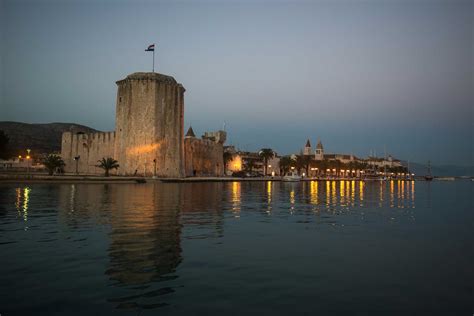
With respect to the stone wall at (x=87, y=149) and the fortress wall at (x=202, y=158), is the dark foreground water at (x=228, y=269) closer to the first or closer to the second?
the stone wall at (x=87, y=149)

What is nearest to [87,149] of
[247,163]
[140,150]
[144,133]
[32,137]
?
[140,150]

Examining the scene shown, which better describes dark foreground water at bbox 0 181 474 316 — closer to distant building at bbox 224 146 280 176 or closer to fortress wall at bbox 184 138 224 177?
fortress wall at bbox 184 138 224 177

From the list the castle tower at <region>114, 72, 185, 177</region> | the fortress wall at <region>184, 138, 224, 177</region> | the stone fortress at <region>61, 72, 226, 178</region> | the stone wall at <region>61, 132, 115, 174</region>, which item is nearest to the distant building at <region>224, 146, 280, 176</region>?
the fortress wall at <region>184, 138, 224, 177</region>

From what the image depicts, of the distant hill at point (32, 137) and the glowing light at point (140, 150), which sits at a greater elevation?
the distant hill at point (32, 137)

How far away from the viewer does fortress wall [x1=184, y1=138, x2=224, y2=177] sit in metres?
66.4

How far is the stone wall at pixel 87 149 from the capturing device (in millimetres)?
57406

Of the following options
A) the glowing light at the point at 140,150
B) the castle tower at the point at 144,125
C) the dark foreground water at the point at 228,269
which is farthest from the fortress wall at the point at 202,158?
the dark foreground water at the point at 228,269

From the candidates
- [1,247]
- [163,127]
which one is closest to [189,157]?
[163,127]

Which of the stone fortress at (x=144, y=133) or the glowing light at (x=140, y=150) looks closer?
the glowing light at (x=140, y=150)

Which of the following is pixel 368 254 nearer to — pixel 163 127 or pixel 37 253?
pixel 37 253

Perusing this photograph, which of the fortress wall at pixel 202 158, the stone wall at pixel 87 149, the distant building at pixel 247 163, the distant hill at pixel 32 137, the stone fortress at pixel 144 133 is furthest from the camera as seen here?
the distant hill at pixel 32 137

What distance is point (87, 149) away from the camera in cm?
5916

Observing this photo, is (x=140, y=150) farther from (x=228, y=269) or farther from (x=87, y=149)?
(x=228, y=269)

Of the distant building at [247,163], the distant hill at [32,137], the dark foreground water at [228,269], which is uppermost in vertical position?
the distant hill at [32,137]
